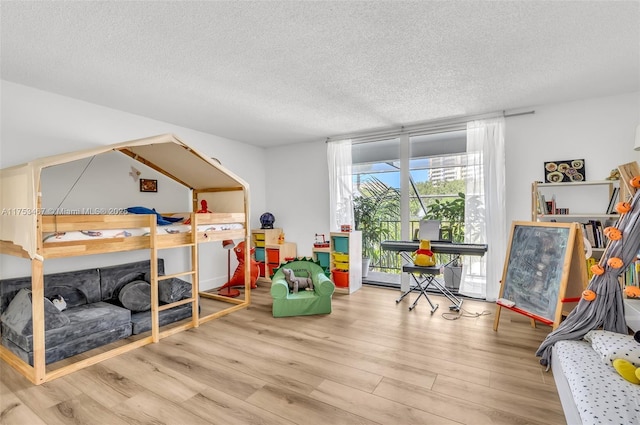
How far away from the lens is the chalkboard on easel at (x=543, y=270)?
95.7 inches

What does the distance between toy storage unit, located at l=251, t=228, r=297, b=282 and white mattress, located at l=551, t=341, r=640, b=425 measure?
144 inches

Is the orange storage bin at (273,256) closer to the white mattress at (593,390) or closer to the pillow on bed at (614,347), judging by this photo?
the white mattress at (593,390)

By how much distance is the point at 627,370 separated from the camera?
5.20 feet

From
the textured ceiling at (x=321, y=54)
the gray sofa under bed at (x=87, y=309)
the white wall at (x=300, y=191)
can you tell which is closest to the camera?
the textured ceiling at (x=321, y=54)

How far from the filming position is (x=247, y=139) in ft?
16.2

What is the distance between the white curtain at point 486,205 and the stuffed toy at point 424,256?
725 mm

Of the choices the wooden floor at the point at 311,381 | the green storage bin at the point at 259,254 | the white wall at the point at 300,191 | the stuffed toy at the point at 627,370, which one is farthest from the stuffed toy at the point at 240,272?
the stuffed toy at the point at 627,370

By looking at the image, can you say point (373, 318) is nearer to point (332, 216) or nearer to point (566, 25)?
point (332, 216)

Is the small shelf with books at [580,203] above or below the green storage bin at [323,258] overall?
above

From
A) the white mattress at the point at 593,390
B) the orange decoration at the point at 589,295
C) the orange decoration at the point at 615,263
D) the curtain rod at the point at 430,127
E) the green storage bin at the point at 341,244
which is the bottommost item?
the white mattress at the point at 593,390

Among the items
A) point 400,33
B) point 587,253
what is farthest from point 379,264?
point 400,33

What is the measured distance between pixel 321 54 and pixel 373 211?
3110 mm

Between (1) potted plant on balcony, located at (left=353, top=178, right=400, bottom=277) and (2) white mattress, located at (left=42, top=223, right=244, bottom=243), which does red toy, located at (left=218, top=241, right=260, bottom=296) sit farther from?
(1) potted plant on balcony, located at (left=353, top=178, right=400, bottom=277)

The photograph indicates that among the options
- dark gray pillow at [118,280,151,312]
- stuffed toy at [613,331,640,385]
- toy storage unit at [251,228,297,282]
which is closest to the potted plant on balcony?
toy storage unit at [251,228,297,282]
